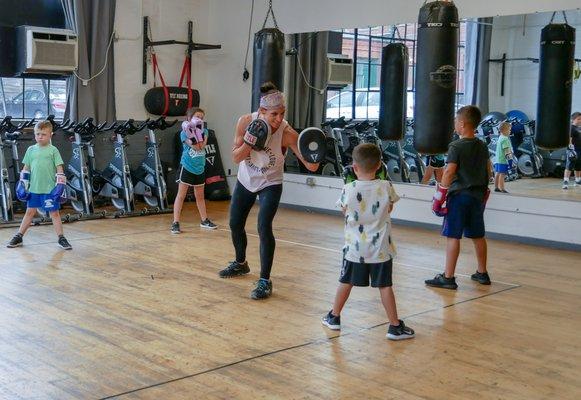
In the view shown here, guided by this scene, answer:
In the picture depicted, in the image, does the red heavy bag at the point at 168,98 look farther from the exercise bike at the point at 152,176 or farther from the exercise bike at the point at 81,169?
the exercise bike at the point at 81,169

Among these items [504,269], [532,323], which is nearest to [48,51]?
[504,269]

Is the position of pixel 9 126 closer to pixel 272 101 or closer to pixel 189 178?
pixel 189 178

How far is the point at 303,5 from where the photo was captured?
9266 mm

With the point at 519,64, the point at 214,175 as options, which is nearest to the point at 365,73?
the point at 519,64

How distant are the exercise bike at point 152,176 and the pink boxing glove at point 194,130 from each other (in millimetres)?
1674

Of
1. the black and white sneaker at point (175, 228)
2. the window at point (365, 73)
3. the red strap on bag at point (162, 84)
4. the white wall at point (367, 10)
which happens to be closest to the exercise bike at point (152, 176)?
the red strap on bag at point (162, 84)

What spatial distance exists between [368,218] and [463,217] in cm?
150

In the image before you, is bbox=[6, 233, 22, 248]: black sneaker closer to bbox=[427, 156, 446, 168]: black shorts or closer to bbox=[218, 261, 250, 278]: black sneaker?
bbox=[218, 261, 250, 278]: black sneaker

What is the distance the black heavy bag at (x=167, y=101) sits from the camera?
31.6ft

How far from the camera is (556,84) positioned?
18.0 ft

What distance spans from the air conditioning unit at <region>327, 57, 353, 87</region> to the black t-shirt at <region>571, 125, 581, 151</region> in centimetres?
298

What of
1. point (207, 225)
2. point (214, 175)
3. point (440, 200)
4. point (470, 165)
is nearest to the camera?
point (440, 200)

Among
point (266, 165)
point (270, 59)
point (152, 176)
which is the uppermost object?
point (270, 59)

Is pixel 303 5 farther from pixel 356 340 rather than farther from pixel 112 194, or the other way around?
pixel 356 340
